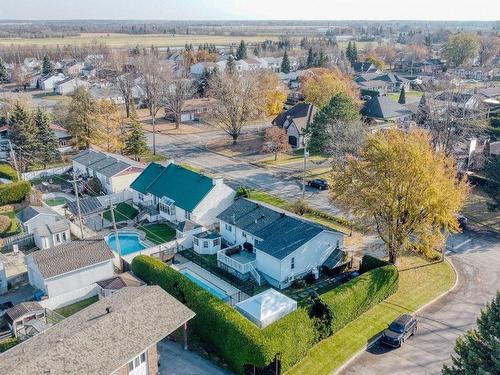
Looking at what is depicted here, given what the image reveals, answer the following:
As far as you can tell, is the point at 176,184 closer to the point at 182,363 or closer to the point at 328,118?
the point at 182,363

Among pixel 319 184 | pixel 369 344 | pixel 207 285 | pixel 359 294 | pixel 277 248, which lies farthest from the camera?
pixel 319 184

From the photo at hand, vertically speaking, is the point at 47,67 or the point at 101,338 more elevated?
the point at 47,67

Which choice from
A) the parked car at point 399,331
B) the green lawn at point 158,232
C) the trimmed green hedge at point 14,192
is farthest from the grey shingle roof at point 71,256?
the parked car at point 399,331

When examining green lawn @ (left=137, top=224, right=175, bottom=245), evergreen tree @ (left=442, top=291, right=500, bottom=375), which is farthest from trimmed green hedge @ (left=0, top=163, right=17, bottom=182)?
evergreen tree @ (left=442, top=291, right=500, bottom=375)

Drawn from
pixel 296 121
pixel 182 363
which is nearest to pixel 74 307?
pixel 182 363

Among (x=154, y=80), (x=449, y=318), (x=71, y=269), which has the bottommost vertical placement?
(x=449, y=318)

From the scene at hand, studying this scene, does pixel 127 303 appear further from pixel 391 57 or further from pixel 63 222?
pixel 391 57

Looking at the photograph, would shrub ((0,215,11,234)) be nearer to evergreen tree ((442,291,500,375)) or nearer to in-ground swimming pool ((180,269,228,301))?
in-ground swimming pool ((180,269,228,301))
